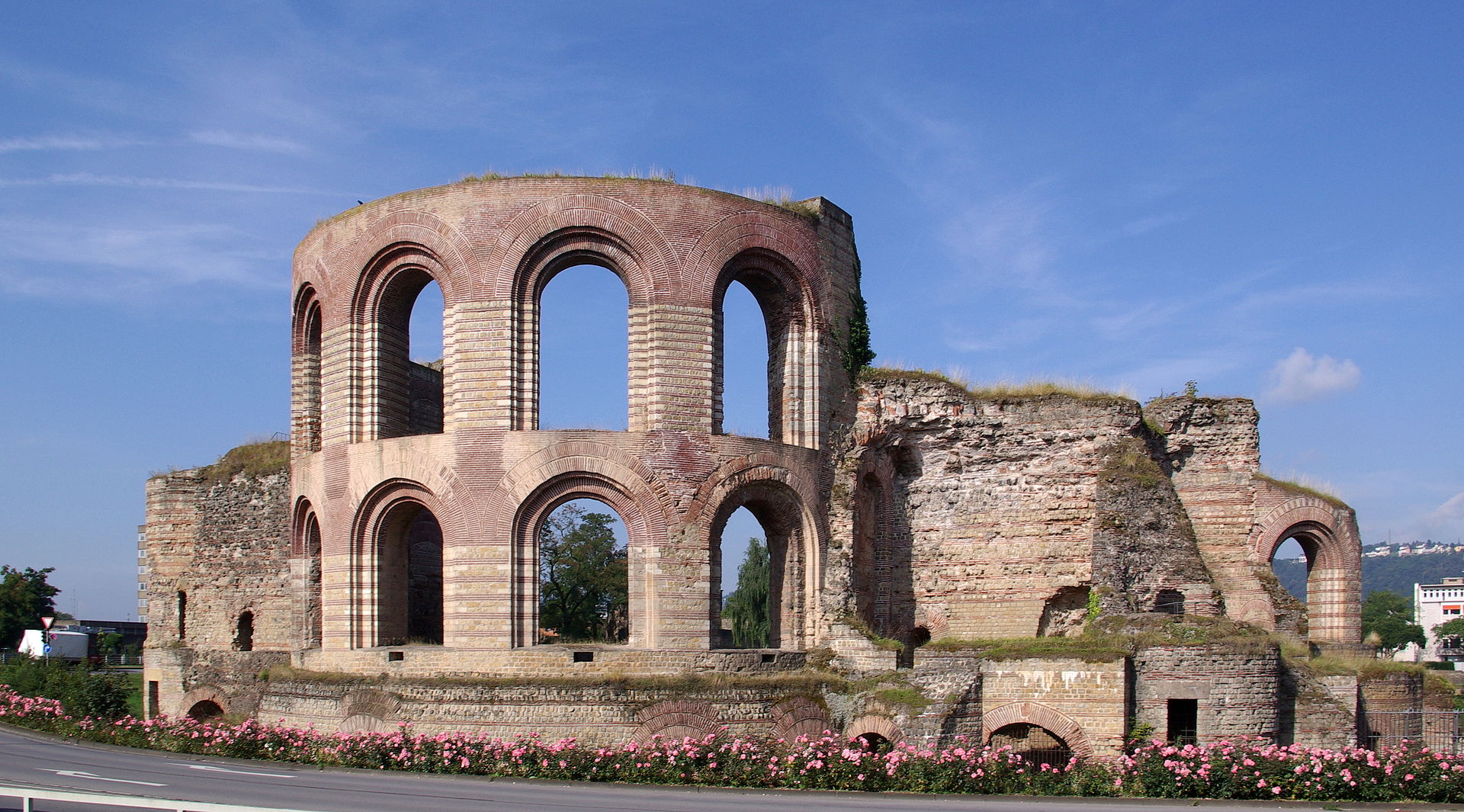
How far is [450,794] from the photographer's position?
16.7 metres

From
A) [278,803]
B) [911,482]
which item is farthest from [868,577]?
[278,803]

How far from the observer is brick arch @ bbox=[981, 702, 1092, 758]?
66.9ft

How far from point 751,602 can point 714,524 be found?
58.6 feet

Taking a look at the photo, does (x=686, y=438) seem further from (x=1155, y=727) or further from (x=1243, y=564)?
(x=1243, y=564)

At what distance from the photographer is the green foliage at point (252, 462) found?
28.0 meters

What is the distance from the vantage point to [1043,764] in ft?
58.8

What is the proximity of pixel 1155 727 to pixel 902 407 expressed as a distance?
8.35m

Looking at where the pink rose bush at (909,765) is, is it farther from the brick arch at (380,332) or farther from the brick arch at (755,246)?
the brick arch at (755,246)

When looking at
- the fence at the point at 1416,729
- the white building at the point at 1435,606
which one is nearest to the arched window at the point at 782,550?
the fence at the point at 1416,729

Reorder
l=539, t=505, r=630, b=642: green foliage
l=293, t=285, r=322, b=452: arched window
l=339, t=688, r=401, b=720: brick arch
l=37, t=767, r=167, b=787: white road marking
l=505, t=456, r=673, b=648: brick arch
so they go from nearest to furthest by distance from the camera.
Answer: l=37, t=767, r=167, b=787: white road marking, l=339, t=688, r=401, b=720: brick arch, l=505, t=456, r=673, b=648: brick arch, l=293, t=285, r=322, b=452: arched window, l=539, t=505, r=630, b=642: green foliage

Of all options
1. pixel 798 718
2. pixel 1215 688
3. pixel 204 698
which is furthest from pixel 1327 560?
pixel 204 698

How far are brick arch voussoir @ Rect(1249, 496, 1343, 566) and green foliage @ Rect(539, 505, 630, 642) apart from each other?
710 inches

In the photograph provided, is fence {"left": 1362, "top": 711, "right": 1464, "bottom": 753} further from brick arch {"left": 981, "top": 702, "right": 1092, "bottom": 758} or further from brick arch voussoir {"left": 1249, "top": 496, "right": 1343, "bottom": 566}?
brick arch {"left": 981, "top": 702, "right": 1092, "bottom": 758}

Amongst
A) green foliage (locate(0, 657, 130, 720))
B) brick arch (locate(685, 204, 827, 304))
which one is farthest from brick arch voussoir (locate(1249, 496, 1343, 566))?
green foliage (locate(0, 657, 130, 720))
